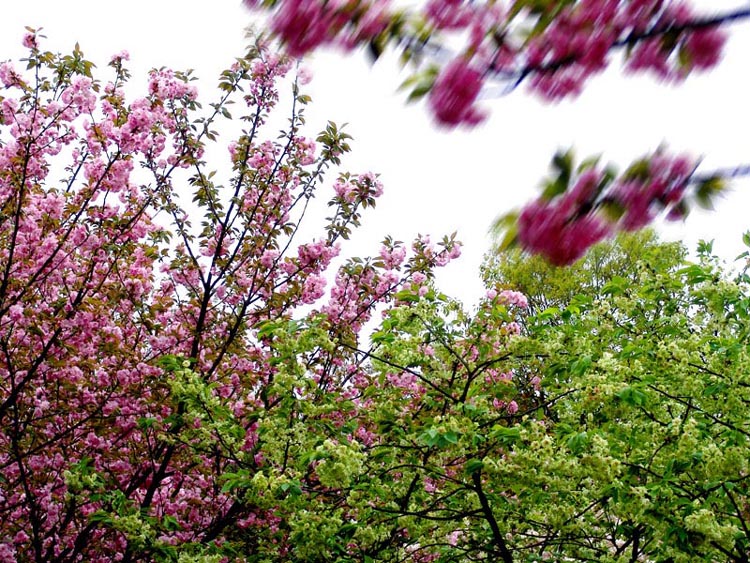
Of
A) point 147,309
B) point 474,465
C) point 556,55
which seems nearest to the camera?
point 556,55

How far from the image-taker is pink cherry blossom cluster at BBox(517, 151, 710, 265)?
1362 millimetres

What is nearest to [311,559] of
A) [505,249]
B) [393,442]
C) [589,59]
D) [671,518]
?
[393,442]

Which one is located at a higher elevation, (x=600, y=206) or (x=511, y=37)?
(x=511, y=37)

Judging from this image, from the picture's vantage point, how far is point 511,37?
4.45 ft

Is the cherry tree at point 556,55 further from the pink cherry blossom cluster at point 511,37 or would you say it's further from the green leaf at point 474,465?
the green leaf at point 474,465

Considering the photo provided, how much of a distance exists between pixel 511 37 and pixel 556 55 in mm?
94

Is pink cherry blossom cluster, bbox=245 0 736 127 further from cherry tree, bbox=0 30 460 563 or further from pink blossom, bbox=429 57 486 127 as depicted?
cherry tree, bbox=0 30 460 563

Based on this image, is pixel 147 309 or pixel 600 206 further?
pixel 147 309

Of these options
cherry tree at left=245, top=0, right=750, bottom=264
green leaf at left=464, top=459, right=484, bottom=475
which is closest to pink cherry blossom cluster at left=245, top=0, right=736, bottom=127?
cherry tree at left=245, top=0, right=750, bottom=264

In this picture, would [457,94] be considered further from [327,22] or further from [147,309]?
[147,309]

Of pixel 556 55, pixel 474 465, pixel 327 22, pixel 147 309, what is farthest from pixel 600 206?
pixel 147 309

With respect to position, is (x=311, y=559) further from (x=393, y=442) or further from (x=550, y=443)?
(x=550, y=443)

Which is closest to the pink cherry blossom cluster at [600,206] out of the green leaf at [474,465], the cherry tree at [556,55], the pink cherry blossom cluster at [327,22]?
the cherry tree at [556,55]

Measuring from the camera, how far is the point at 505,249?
4.63ft
